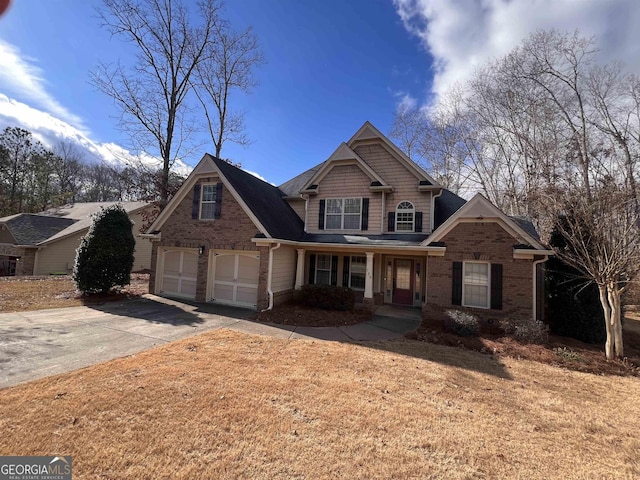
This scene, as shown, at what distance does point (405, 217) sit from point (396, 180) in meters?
1.84

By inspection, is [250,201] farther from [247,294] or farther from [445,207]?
[445,207]

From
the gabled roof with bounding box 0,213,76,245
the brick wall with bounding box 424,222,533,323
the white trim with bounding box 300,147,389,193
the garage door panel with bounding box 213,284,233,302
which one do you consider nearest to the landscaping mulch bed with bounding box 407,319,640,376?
the brick wall with bounding box 424,222,533,323

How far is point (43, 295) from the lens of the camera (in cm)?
1207

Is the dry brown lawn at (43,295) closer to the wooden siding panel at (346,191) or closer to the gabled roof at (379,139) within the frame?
the wooden siding panel at (346,191)

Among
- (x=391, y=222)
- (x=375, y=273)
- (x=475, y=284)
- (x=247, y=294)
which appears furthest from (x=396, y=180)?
(x=247, y=294)

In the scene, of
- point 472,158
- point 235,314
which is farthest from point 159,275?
point 472,158

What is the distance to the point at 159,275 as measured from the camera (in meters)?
13.4

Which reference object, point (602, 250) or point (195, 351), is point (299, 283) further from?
point (602, 250)

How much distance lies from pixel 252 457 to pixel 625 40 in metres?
23.8

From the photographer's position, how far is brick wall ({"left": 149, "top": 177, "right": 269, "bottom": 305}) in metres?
11.6

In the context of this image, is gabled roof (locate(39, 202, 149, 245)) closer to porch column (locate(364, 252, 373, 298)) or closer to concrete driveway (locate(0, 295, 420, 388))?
concrete driveway (locate(0, 295, 420, 388))

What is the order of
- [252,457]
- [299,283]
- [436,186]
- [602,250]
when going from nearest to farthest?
[252,457], [602,250], [436,186], [299,283]

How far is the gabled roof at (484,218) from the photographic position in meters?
9.63

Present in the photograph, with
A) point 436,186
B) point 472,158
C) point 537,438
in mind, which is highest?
point 472,158
